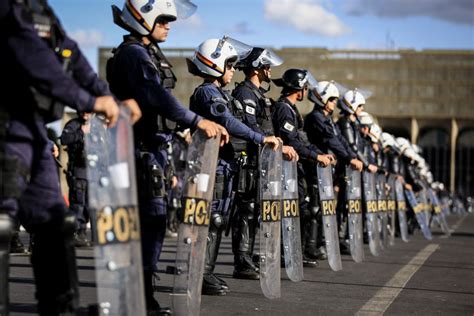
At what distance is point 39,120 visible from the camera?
4.66 meters

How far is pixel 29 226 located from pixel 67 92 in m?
0.70

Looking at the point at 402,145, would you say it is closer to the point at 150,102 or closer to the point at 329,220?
the point at 329,220

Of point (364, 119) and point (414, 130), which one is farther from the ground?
point (414, 130)

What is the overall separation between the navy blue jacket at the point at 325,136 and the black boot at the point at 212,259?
4.29 m

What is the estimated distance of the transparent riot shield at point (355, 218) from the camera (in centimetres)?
1128

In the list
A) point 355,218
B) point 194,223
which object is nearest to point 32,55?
point 194,223

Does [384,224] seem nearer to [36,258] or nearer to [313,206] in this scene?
[313,206]

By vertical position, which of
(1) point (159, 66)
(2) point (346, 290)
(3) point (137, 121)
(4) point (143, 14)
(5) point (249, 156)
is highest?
(4) point (143, 14)

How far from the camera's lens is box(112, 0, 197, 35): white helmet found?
236 inches

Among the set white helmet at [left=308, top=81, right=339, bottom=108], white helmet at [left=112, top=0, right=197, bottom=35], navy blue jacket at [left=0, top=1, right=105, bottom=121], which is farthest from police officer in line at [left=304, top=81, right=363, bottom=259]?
navy blue jacket at [left=0, top=1, right=105, bottom=121]

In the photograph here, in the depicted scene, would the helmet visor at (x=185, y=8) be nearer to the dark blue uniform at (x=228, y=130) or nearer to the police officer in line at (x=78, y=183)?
the dark blue uniform at (x=228, y=130)

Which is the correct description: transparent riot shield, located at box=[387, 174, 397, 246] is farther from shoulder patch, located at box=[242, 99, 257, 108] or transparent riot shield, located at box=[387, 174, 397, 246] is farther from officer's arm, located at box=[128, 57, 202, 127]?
officer's arm, located at box=[128, 57, 202, 127]

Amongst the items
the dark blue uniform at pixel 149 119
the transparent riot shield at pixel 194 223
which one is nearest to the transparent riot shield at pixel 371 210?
the transparent riot shield at pixel 194 223

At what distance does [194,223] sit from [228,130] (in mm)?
1815
